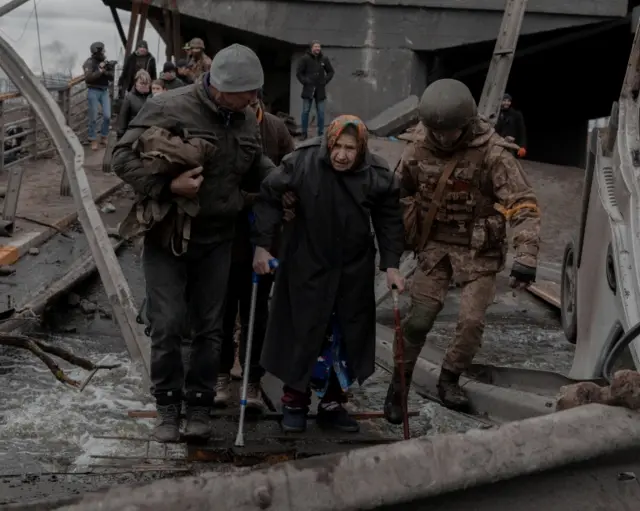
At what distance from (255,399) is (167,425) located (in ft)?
2.31

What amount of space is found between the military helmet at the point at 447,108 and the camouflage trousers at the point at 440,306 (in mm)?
810

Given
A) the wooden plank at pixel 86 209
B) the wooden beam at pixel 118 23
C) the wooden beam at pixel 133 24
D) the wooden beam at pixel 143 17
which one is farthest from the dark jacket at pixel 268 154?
the wooden beam at pixel 118 23

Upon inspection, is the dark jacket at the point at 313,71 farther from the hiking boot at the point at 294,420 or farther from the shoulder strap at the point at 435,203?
the hiking boot at the point at 294,420

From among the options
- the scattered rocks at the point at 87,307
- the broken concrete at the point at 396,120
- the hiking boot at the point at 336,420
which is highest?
the hiking boot at the point at 336,420

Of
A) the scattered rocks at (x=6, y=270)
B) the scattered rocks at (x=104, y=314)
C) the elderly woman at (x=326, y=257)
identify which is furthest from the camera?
the scattered rocks at (x=6, y=270)

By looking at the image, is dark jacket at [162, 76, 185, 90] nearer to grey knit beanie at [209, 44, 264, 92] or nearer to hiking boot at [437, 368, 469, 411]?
hiking boot at [437, 368, 469, 411]

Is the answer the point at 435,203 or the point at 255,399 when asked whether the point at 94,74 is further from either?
the point at 435,203

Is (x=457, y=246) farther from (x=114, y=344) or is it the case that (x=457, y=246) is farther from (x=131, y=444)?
(x=114, y=344)

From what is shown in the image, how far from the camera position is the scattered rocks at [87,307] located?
8.34 m

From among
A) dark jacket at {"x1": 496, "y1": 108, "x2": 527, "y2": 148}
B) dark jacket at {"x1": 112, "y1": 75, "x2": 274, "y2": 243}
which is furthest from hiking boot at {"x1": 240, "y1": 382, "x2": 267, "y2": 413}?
dark jacket at {"x1": 496, "y1": 108, "x2": 527, "y2": 148}

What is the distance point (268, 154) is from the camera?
554cm

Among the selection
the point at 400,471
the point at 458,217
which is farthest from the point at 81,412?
the point at 400,471

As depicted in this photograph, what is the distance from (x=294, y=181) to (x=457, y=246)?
1.10 m

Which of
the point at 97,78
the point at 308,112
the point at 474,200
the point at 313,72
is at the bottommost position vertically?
the point at 308,112
